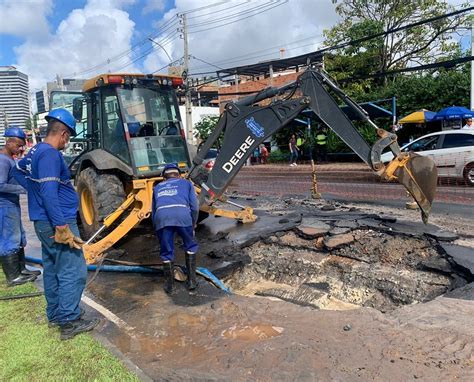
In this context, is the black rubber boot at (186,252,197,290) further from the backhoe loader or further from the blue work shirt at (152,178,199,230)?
the backhoe loader

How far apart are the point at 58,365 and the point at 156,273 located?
101 inches

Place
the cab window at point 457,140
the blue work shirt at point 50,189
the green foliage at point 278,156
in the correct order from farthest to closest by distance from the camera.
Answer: the green foliage at point 278,156 < the cab window at point 457,140 < the blue work shirt at point 50,189

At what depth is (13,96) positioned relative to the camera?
193 ft

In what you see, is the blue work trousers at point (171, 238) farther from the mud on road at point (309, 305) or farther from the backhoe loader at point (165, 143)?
the backhoe loader at point (165, 143)

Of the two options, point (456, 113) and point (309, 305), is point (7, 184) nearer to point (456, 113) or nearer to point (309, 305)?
point (309, 305)

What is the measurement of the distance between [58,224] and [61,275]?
56 centimetres

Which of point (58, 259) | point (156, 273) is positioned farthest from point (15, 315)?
point (156, 273)

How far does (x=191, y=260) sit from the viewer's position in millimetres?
5336

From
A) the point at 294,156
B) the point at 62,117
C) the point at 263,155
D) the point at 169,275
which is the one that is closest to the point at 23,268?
the point at 169,275

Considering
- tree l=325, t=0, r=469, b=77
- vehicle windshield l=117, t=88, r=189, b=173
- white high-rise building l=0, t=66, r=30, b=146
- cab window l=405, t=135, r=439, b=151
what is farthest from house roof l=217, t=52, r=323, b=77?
white high-rise building l=0, t=66, r=30, b=146

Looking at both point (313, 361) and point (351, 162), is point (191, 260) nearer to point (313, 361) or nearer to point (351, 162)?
point (313, 361)

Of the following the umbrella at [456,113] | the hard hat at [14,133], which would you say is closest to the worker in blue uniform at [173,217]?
the hard hat at [14,133]

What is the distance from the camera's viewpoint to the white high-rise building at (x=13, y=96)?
55594 mm

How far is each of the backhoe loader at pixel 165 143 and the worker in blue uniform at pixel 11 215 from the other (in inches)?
36.9
